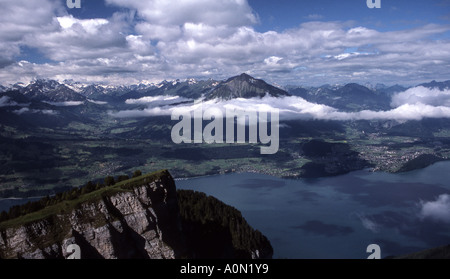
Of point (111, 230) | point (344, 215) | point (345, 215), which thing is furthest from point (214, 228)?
point (345, 215)

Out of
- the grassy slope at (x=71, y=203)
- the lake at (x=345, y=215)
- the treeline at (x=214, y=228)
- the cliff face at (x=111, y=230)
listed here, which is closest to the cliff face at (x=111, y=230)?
the cliff face at (x=111, y=230)

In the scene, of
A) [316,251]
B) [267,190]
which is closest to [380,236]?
[316,251]

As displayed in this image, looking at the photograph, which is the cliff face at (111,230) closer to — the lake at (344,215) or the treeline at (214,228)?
the treeline at (214,228)

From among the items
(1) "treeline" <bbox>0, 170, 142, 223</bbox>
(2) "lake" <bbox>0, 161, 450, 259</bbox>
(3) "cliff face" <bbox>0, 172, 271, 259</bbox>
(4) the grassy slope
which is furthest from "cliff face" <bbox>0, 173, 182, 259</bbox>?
(2) "lake" <bbox>0, 161, 450, 259</bbox>
